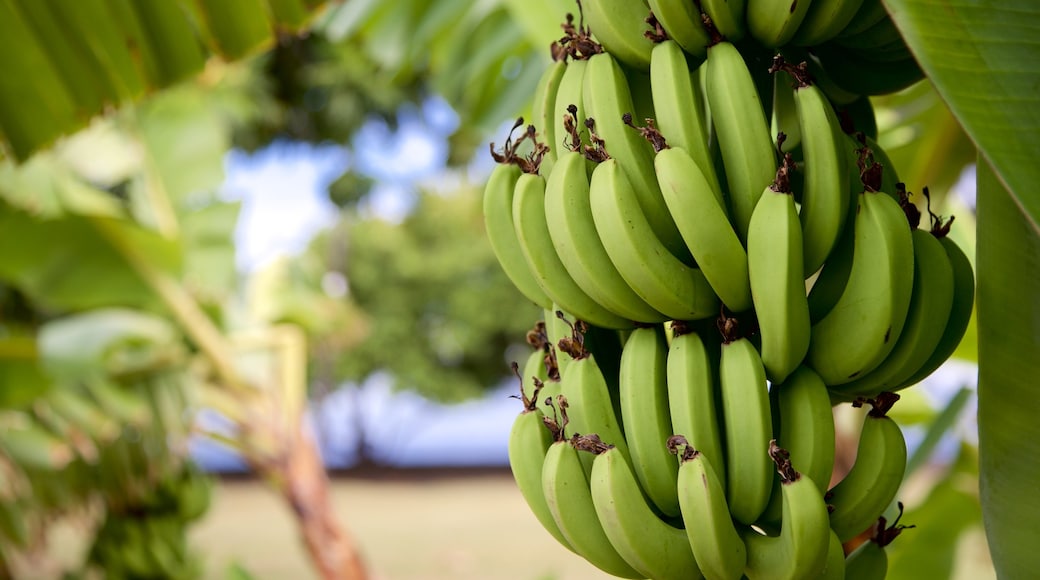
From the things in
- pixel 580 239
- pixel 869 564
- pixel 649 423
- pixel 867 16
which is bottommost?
pixel 869 564

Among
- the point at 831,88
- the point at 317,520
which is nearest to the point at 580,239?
the point at 831,88

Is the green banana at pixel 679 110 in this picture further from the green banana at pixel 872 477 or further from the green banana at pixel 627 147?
the green banana at pixel 872 477

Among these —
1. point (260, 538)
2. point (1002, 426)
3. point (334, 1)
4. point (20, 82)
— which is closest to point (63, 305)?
point (20, 82)

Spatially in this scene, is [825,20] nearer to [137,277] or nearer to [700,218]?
[700,218]

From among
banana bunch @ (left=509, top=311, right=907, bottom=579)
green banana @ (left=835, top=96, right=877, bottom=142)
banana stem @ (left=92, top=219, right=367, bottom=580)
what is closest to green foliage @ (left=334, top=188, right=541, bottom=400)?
banana stem @ (left=92, top=219, right=367, bottom=580)

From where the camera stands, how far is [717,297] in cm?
49

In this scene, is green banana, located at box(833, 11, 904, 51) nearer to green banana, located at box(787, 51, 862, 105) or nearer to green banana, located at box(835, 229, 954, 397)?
green banana, located at box(787, 51, 862, 105)

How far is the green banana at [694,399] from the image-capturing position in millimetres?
466

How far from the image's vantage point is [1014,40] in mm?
439

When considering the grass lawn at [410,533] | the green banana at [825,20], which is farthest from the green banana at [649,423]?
the grass lawn at [410,533]

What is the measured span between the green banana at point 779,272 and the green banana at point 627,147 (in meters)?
0.05

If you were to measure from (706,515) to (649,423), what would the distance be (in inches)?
2.5

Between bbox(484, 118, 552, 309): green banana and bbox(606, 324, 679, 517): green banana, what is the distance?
8 centimetres

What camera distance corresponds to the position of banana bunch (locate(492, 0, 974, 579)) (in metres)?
0.46
